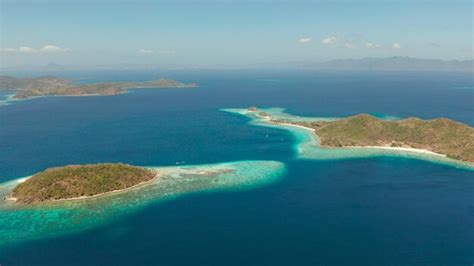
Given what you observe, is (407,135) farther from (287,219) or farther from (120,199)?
(120,199)

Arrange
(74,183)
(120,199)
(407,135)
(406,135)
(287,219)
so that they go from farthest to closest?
(406,135) < (407,135) < (74,183) < (120,199) < (287,219)

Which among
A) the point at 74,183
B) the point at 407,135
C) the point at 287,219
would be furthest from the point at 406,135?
the point at 74,183

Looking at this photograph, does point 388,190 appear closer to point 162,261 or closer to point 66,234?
point 162,261

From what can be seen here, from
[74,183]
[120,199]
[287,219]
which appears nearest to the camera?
[287,219]

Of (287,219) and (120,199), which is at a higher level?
(287,219)

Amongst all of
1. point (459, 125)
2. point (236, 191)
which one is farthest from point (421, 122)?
point (236, 191)

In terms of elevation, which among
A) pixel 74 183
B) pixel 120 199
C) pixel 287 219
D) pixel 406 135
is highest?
pixel 406 135

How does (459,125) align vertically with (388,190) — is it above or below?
above
